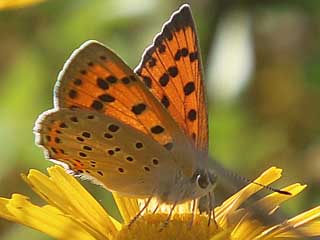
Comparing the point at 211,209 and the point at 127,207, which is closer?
the point at 211,209

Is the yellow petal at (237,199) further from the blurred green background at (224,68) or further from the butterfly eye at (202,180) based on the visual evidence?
Answer: the blurred green background at (224,68)

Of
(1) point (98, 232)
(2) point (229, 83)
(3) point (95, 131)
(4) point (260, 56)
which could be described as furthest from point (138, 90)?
(4) point (260, 56)

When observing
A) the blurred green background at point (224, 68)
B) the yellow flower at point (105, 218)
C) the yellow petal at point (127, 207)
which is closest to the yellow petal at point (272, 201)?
the yellow flower at point (105, 218)

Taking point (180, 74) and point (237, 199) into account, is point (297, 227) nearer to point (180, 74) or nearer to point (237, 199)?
point (237, 199)

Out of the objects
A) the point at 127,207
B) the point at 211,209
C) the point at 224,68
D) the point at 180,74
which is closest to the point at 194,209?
the point at 211,209

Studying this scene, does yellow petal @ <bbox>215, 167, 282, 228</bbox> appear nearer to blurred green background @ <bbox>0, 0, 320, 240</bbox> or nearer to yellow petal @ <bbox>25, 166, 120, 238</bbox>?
yellow petal @ <bbox>25, 166, 120, 238</bbox>
